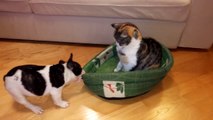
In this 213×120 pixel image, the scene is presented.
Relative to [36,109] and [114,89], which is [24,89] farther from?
[114,89]

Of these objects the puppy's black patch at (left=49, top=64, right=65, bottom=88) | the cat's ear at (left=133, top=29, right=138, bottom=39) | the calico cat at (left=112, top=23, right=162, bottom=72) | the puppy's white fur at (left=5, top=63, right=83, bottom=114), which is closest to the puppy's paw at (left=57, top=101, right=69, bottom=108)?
the puppy's white fur at (left=5, top=63, right=83, bottom=114)

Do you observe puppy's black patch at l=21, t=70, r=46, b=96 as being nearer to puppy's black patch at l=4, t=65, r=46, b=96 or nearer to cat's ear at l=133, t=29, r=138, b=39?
puppy's black patch at l=4, t=65, r=46, b=96

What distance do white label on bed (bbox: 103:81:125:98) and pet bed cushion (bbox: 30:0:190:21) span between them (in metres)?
0.50

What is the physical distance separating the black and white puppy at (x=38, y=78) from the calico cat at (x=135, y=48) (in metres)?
0.31

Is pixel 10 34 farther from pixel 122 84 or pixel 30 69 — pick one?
pixel 122 84

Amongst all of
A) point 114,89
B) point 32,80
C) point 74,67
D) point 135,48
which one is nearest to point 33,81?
point 32,80

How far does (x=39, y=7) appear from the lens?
1.53m

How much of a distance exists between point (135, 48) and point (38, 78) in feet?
1.97

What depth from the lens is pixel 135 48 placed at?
131 centimetres

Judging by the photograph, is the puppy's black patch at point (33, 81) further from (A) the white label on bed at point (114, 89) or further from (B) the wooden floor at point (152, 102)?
(A) the white label on bed at point (114, 89)

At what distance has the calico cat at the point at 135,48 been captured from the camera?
49.9 inches

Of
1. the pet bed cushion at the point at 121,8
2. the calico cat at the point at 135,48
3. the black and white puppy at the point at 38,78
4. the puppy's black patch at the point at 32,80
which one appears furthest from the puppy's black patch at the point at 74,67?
the pet bed cushion at the point at 121,8

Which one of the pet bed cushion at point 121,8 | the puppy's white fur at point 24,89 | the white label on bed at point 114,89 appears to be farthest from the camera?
the pet bed cushion at point 121,8

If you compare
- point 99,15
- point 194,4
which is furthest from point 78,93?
point 194,4
